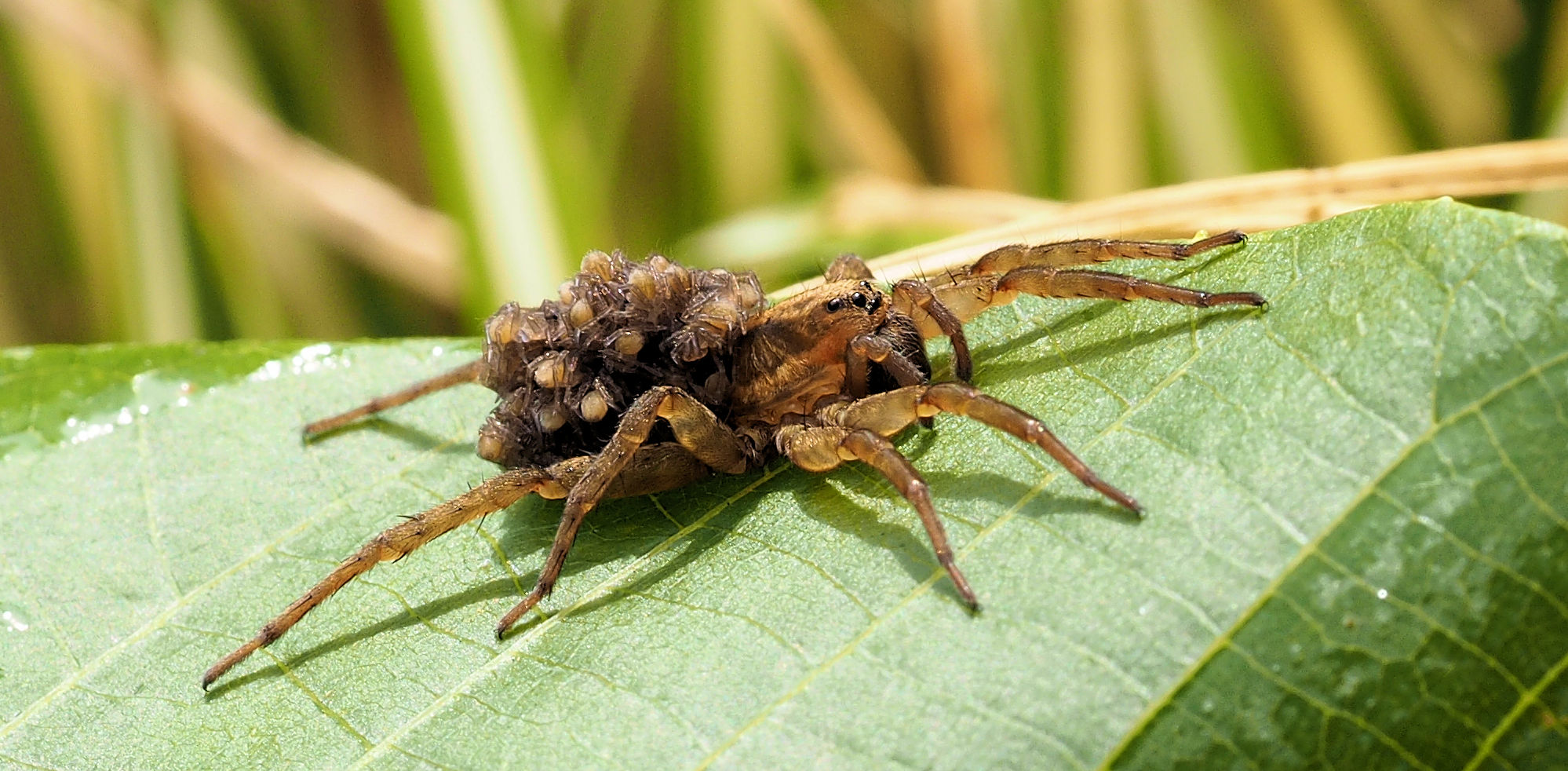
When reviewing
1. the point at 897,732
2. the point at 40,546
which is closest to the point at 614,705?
the point at 897,732

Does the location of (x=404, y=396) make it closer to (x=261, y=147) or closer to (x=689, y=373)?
(x=689, y=373)

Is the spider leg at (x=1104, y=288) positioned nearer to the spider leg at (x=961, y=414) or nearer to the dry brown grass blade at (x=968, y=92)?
the spider leg at (x=961, y=414)

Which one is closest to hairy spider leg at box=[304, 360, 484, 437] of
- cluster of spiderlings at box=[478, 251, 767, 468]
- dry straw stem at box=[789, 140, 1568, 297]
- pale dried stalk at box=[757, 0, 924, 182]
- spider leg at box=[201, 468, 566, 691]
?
cluster of spiderlings at box=[478, 251, 767, 468]

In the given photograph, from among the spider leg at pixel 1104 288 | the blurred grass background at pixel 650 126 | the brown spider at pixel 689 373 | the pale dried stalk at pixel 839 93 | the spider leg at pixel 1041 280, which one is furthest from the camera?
the pale dried stalk at pixel 839 93

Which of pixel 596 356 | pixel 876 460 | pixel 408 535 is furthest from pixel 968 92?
pixel 408 535

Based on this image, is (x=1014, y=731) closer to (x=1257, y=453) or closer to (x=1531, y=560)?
(x=1257, y=453)

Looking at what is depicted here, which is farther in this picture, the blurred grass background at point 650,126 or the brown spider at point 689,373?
the blurred grass background at point 650,126

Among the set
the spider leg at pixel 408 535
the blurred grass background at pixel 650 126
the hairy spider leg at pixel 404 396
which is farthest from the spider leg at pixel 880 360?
the blurred grass background at pixel 650 126
